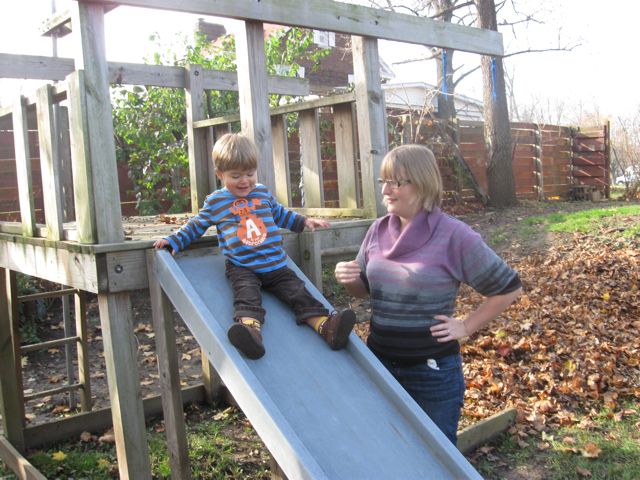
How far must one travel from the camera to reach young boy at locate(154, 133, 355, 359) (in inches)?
116

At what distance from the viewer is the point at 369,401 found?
265 centimetres

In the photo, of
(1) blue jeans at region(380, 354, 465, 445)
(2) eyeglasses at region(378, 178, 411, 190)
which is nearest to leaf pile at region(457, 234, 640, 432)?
(1) blue jeans at region(380, 354, 465, 445)

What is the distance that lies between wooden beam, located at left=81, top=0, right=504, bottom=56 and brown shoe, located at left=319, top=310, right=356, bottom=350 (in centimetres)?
157

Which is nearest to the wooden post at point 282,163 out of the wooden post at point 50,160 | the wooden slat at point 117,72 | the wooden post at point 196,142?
the wooden slat at point 117,72

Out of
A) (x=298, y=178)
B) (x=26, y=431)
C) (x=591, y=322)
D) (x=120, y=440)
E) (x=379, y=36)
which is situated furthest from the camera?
(x=298, y=178)

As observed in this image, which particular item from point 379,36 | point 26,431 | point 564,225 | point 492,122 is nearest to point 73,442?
point 26,431

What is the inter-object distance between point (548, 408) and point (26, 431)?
3779 millimetres

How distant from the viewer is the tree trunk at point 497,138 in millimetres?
14180

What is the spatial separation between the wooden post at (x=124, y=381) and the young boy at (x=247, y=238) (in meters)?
0.36

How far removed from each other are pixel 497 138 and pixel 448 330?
1243 cm

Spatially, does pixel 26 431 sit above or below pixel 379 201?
below

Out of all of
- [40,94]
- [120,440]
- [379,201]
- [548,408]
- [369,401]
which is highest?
[40,94]

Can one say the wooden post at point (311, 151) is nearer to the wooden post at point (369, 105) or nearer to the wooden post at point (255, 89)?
the wooden post at point (369, 105)

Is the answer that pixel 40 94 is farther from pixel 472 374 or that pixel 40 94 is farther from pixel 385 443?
pixel 472 374
